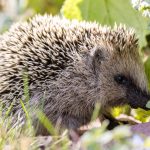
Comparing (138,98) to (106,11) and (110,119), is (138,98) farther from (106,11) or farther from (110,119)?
(106,11)

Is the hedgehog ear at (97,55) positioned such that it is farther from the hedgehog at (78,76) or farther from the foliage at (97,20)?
the foliage at (97,20)

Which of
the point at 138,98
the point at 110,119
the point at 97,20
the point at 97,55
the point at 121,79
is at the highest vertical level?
the point at 97,20

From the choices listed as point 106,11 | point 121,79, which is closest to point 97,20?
point 106,11

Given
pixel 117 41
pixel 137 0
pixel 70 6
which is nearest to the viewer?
pixel 137 0

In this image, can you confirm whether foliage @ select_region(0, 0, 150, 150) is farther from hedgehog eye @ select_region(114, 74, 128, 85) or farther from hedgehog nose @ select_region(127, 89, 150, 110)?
hedgehog eye @ select_region(114, 74, 128, 85)

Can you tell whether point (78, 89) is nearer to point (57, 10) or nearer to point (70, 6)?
point (70, 6)

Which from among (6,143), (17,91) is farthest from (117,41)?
(6,143)

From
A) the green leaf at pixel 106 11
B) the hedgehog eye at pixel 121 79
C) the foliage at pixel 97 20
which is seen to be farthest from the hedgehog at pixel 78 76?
the green leaf at pixel 106 11

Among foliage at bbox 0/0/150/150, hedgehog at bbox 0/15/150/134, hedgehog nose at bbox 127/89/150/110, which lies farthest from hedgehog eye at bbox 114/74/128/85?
foliage at bbox 0/0/150/150
